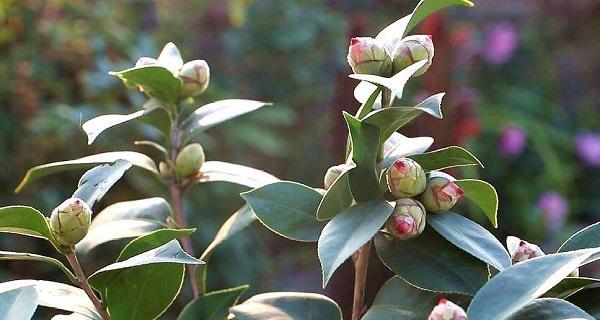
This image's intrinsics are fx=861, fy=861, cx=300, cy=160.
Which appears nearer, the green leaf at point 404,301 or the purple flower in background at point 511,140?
the green leaf at point 404,301

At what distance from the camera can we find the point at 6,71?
1659 mm

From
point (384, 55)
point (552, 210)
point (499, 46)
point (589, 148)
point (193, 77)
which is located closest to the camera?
point (384, 55)

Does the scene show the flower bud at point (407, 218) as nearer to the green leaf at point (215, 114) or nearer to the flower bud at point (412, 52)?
the flower bud at point (412, 52)

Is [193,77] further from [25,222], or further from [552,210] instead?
[552,210]

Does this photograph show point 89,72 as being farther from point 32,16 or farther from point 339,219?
point 339,219

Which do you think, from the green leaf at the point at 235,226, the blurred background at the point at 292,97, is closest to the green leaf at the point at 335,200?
the green leaf at the point at 235,226

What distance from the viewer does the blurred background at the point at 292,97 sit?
1.67 metres

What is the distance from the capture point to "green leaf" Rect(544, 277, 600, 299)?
38 centimetres

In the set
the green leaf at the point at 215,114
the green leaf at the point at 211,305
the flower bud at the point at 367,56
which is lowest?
the green leaf at the point at 211,305

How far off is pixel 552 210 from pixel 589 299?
2102 mm

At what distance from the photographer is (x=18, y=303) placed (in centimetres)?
38

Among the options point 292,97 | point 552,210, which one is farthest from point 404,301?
point 292,97

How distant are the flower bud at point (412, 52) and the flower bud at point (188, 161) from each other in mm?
178

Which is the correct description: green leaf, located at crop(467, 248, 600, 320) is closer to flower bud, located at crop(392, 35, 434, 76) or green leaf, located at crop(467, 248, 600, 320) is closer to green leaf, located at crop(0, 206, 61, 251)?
flower bud, located at crop(392, 35, 434, 76)
